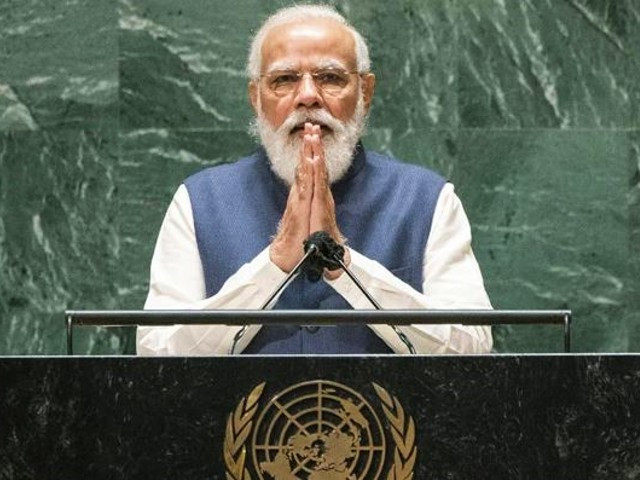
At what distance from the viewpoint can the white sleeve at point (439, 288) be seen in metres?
4.41

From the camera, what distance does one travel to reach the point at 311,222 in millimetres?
4492

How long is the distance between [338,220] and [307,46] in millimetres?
488

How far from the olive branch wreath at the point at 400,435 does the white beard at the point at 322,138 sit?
1568mm

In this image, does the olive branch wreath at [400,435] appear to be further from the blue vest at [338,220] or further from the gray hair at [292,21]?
the gray hair at [292,21]

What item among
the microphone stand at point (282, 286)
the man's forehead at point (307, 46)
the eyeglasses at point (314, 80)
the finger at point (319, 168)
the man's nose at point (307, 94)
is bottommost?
the microphone stand at point (282, 286)

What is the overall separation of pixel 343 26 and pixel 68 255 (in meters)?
1.69

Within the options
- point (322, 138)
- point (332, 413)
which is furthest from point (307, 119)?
point (332, 413)

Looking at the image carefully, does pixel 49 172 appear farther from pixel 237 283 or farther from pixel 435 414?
pixel 435 414

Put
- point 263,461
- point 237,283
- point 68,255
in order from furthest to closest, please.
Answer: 1. point 68,255
2. point 237,283
3. point 263,461

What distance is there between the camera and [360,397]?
3.38 meters

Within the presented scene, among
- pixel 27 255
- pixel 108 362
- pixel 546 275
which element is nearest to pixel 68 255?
pixel 27 255

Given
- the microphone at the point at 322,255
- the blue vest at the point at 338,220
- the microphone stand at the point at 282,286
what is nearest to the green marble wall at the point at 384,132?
the blue vest at the point at 338,220

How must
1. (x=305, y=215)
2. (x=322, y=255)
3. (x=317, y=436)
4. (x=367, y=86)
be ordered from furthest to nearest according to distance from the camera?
(x=367, y=86), (x=305, y=215), (x=322, y=255), (x=317, y=436)

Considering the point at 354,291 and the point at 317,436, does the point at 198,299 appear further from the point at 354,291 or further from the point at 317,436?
the point at 317,436
